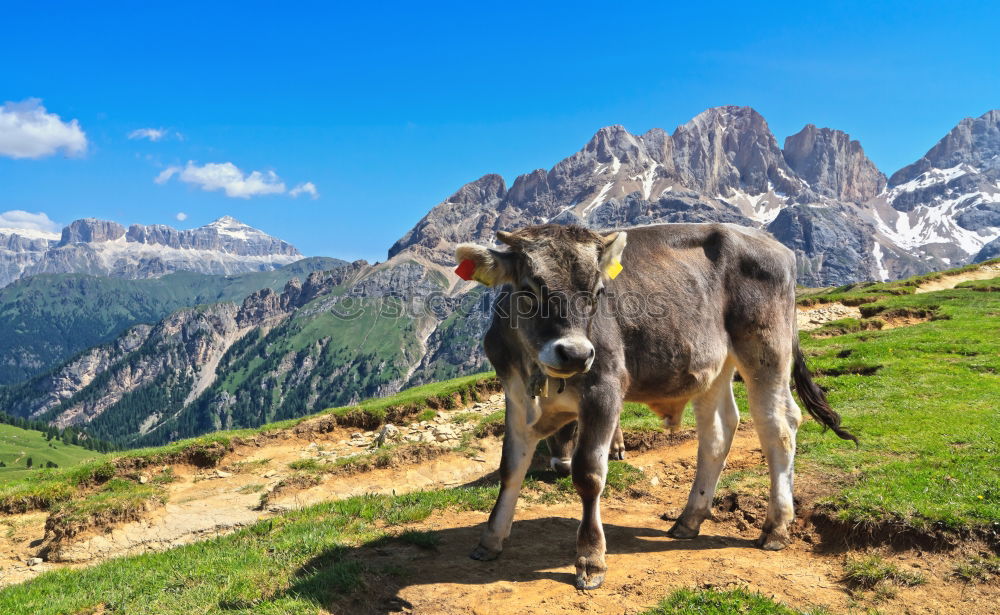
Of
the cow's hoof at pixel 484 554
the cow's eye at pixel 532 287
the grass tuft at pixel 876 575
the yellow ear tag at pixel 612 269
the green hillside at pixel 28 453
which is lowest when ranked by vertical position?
the green hillside at pixel 28 453

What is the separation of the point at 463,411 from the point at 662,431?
31.0 ft

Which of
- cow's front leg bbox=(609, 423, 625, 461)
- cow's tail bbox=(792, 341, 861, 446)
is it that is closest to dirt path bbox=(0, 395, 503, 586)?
cow's front leg bbox=(609, 423, 625, 461)

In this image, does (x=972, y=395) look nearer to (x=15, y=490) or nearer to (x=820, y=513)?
(x=820, y=513)

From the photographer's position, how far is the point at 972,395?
13.0 metres

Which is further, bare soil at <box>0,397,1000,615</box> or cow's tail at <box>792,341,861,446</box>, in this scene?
cow's tail at <box>792,341,861,446</box>

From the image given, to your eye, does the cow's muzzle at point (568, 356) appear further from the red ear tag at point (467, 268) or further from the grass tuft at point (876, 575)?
the grass tuft at point (876, 575)

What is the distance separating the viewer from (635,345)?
720cm

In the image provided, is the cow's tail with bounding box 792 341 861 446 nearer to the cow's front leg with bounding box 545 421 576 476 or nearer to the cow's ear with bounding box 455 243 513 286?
the cow's front leg with bounding box 545 421 576 476

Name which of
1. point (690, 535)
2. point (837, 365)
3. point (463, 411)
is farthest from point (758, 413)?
point (463, 411)

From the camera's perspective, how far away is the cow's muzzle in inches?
217

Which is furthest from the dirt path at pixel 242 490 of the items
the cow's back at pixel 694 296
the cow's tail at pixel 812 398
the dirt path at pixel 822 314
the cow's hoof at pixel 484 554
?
the dirt path at pixel 822 314

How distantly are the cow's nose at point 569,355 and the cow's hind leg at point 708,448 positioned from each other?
12.4 ft

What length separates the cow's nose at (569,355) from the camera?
552 cm

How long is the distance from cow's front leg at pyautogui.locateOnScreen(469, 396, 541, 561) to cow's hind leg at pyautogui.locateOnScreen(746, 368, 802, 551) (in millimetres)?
A: 3308
